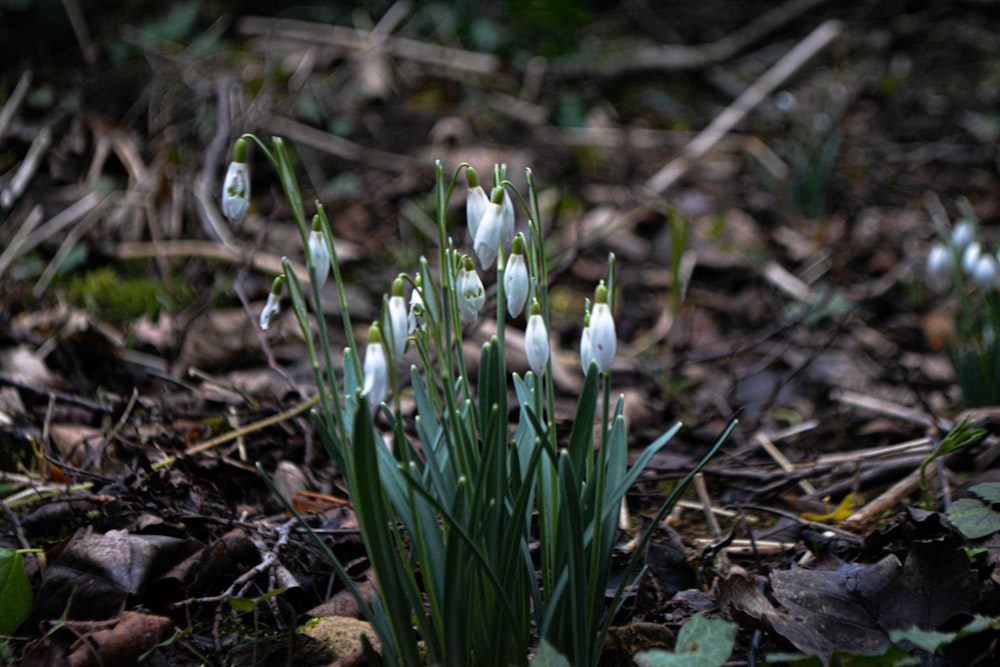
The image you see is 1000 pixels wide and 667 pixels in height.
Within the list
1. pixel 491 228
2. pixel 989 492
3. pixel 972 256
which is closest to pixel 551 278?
pixel 972 256

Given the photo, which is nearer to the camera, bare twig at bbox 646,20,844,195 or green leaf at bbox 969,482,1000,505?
green leaf at bbox 969,482,1000,505

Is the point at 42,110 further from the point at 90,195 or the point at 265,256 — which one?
the point at 265,256

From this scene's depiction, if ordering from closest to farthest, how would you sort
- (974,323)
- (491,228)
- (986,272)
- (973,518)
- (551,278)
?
(491,228) → (973,518) → (986,272) → (974,323) → (551,278)

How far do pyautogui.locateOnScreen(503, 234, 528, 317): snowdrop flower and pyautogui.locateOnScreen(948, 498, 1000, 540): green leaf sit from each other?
0.96m

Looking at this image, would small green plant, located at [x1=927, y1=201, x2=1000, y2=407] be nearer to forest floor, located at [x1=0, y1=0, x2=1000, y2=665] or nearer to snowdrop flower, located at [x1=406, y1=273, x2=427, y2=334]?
forest floor, located at [x1=0, y1=0, x2=1000, y2=665]

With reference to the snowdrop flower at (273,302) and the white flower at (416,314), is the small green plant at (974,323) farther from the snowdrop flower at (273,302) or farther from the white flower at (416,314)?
the snowdrop flower at (273,302)

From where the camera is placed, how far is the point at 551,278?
2.91m

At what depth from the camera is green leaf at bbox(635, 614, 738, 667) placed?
3.80ft

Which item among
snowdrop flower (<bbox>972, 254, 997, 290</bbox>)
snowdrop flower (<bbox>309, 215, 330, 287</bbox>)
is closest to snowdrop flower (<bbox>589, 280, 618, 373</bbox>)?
snowdrop flower (<bbox>309, 215, 330, 287</bbox>)

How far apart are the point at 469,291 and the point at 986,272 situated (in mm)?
2105

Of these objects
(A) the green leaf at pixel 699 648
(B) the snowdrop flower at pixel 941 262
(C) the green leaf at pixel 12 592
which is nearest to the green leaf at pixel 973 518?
(A) the green leaf at pixel 699 648

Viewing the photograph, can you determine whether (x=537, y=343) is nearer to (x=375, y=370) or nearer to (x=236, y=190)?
(x=375, y=370)

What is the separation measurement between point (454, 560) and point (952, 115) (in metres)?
6.36

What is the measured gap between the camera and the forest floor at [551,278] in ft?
5.08
